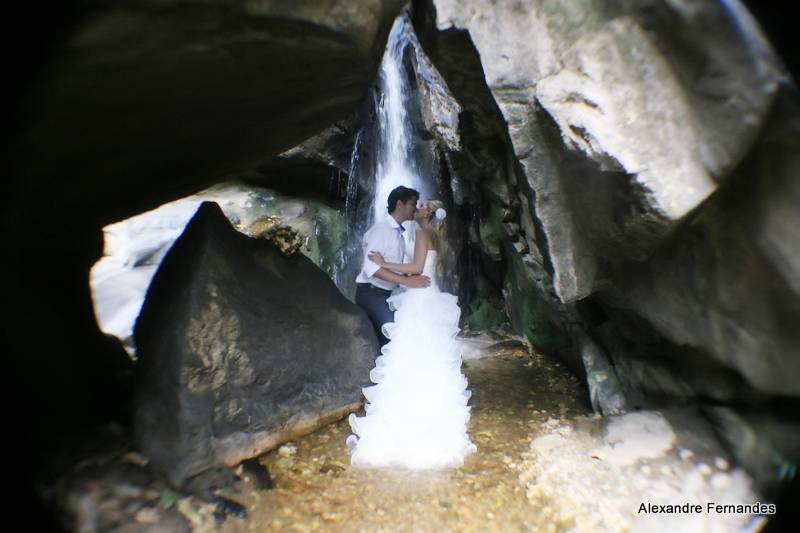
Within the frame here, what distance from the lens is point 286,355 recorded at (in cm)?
366

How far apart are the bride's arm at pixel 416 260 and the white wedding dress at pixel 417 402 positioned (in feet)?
1.69

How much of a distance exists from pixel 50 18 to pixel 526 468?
337 centimetres

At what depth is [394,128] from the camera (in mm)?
9812

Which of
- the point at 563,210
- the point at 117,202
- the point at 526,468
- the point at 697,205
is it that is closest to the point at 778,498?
the point at 526,468

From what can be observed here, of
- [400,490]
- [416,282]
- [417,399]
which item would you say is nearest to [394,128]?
[416,282]

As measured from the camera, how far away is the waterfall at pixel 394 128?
378 inches

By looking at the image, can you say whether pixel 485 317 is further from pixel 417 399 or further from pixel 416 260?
pixel 417 399

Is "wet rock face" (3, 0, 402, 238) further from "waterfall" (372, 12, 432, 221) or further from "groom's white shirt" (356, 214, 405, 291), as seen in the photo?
"waterfall" (372, 12, 432, 221)

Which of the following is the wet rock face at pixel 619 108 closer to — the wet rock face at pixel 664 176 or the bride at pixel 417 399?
the wet rock face at pixel 664 176

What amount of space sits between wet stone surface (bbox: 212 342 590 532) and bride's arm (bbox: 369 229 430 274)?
4.38 feet

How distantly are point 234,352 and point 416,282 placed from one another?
170 centimetres

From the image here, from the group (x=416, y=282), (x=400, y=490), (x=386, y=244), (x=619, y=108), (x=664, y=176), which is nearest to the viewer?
(x=664, y=176)

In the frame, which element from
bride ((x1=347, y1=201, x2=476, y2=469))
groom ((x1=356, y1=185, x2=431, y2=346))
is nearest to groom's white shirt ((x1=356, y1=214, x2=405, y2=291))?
groom ((x1=356, y1=185, x2=431, y2=346))

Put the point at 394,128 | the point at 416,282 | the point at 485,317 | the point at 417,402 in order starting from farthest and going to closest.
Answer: the point at 394,128
the point at 485,317
the point at 416,282
the point at 417,402
